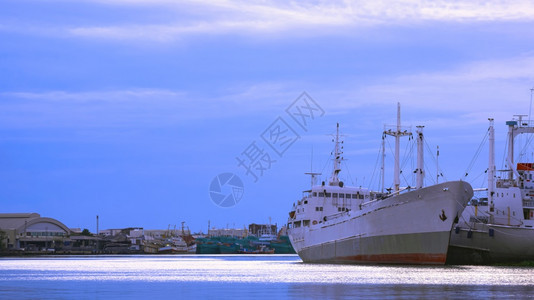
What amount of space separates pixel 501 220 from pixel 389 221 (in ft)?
34.4

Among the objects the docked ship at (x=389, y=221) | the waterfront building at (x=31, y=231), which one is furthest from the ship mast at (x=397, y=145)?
the waterfront building at (x=31, y=231)

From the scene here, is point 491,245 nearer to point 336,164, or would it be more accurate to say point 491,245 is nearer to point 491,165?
point 491,165

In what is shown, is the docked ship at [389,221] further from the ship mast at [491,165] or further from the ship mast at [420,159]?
the ship mast at [491,165]

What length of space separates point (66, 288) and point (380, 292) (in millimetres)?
13873

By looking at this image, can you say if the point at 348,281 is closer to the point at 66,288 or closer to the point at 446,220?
the point at 66,288

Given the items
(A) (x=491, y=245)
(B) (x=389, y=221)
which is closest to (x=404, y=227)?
(B) (x=389, y=221)

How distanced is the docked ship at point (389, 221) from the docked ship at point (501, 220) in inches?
159

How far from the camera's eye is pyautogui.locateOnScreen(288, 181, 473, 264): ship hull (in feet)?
180

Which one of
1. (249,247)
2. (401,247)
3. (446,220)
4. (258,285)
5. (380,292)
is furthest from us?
(249,247)

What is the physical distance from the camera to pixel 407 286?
35094mm

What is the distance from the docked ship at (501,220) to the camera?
59.6m

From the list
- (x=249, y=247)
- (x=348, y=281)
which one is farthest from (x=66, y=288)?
(x=249, y=247)

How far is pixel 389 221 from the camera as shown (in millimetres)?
59594

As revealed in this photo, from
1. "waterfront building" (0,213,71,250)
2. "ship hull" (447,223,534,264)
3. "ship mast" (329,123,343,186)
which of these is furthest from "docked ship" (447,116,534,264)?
"waterfront building" (0,213,71,250)
